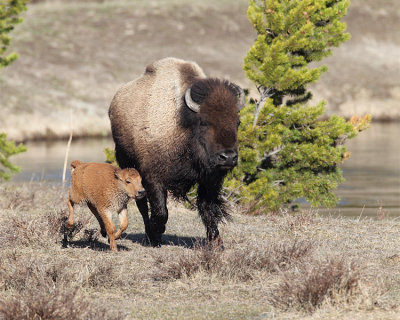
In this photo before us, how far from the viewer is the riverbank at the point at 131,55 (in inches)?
1354

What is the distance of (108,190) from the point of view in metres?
8.80

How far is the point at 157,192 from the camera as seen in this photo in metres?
9.52

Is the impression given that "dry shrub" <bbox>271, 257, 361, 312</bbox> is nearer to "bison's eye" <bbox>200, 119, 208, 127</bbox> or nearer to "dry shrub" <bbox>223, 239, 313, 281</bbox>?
"dry shrub" <bbox>223, 239, 313, 281</bbox>

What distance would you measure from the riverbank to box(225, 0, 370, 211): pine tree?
18367 mm

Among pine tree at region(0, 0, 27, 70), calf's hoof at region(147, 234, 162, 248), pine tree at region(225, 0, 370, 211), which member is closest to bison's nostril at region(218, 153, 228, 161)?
calf's hoof at region(147, 234, 162, 248)

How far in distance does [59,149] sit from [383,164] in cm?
1261

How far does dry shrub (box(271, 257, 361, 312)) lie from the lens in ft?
21.2

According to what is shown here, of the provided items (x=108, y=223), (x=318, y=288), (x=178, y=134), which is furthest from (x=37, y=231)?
(x=318, y=288)

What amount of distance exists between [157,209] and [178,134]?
1068 millimetres

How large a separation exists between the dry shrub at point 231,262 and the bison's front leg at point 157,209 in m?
1.60

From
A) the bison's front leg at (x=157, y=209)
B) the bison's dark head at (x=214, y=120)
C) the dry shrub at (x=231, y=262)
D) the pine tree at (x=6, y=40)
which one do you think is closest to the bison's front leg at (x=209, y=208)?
the bison's front leg at (x=157, y=209)

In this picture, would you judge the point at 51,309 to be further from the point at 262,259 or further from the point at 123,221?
the point at 123,221

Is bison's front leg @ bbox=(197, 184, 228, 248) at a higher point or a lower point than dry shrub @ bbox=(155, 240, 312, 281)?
lower

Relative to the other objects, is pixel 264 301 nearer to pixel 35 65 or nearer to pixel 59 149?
pixel 59 149
